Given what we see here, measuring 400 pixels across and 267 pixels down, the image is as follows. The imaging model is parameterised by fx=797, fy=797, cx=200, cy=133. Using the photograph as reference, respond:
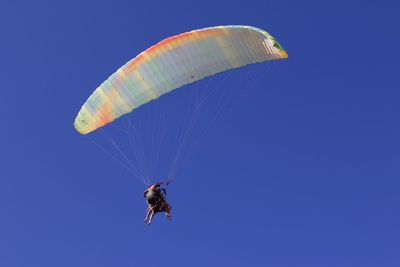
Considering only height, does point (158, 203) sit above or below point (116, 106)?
below

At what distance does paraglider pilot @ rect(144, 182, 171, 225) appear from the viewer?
29.2 m

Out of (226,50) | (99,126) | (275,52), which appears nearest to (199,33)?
(226,50)

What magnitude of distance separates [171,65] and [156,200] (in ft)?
16.7

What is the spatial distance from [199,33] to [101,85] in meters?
4.77

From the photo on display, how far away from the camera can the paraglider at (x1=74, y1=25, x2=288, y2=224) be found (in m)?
28.2

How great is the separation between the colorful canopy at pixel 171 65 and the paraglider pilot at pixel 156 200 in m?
3.64

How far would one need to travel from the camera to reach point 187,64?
29828 mm

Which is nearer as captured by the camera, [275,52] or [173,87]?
[275,52]

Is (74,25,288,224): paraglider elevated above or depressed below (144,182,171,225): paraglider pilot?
above

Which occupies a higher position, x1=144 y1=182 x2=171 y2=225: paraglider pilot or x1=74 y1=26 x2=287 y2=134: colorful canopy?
x1=74 y1=26 x2=287 y2=134: colorful canopy

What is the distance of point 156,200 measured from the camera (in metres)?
29.2

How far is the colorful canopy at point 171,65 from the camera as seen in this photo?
28156mm

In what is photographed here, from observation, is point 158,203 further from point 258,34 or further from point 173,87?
point 258,34

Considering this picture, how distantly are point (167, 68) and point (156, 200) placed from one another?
5.00 meters
